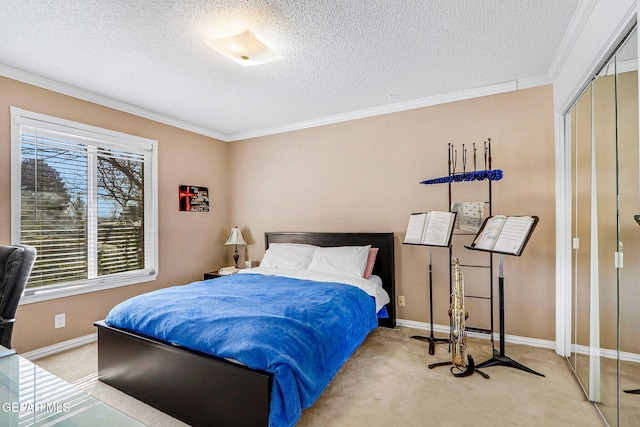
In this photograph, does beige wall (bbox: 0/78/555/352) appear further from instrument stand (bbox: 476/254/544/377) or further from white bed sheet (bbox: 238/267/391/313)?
instrument stand (bbox: 476/254/544/377)

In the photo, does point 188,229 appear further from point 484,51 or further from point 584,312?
point 584,312

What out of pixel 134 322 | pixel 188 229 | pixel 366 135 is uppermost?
pixel 366 135

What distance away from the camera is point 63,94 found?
3.07m

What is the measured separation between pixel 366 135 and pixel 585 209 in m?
2.28

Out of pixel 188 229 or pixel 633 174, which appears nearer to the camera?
pixel 633 174

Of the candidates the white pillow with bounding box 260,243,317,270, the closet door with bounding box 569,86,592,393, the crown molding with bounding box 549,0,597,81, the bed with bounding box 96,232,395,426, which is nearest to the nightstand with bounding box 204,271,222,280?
the white pillow with bounding box 260,243,317,270

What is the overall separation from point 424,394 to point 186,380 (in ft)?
5.16

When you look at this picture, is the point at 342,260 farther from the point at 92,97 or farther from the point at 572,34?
the point at 92,97

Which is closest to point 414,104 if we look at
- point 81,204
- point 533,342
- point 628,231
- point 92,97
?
point 628,231

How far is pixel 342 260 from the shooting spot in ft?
11.3

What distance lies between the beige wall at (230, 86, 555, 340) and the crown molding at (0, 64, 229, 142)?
894 millimetres

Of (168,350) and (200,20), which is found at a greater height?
(200,20)

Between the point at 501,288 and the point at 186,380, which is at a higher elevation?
the point at 501,288

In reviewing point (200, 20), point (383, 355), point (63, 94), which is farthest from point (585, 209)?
point (63, 94)
